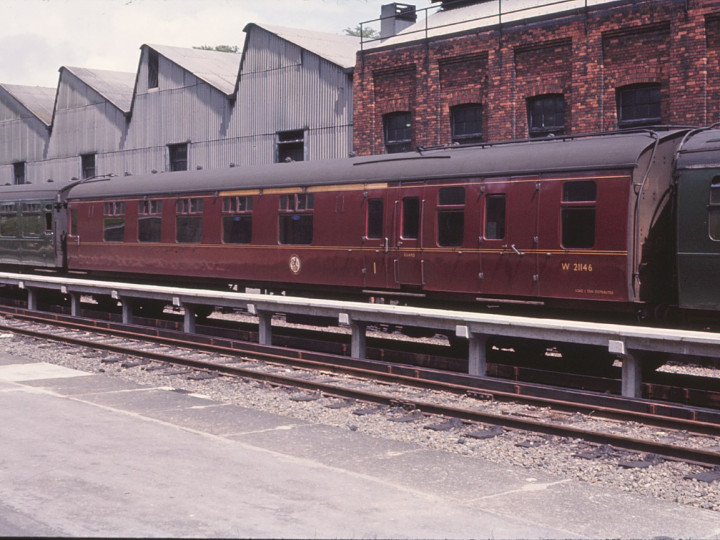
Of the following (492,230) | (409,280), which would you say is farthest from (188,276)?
(492,230)

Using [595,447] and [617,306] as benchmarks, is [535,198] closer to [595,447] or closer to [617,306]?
[617,306]

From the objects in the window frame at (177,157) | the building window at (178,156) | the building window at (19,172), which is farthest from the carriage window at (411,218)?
the building window at (19,172)

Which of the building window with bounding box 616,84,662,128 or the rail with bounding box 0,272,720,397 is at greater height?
the building window with bounding box 616,84,662,128

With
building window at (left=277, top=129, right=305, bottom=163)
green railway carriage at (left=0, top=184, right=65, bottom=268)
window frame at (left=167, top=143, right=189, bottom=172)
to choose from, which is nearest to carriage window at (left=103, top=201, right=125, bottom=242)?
green railway carriage at (left=0, top=184, right=65, bottom=268)

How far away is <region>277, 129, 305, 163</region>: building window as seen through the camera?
2912 centimetres

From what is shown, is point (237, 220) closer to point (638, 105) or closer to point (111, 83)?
point (638, 105)

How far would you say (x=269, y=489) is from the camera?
722 cm

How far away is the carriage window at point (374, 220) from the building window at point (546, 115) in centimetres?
748

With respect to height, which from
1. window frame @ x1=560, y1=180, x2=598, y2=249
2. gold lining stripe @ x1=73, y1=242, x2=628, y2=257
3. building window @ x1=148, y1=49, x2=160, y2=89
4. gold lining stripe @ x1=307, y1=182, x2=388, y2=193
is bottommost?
gold lining stripe @ x1=73, y1=242, x2=628, y2=257

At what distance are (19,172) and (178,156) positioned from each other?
14.3 metres

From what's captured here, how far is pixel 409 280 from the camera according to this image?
15.7m

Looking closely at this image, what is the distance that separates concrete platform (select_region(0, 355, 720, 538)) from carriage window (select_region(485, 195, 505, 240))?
18.4 ft

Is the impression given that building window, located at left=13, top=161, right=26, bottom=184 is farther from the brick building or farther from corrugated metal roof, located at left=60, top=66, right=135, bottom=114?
the brick building

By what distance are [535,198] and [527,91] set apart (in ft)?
31.5
